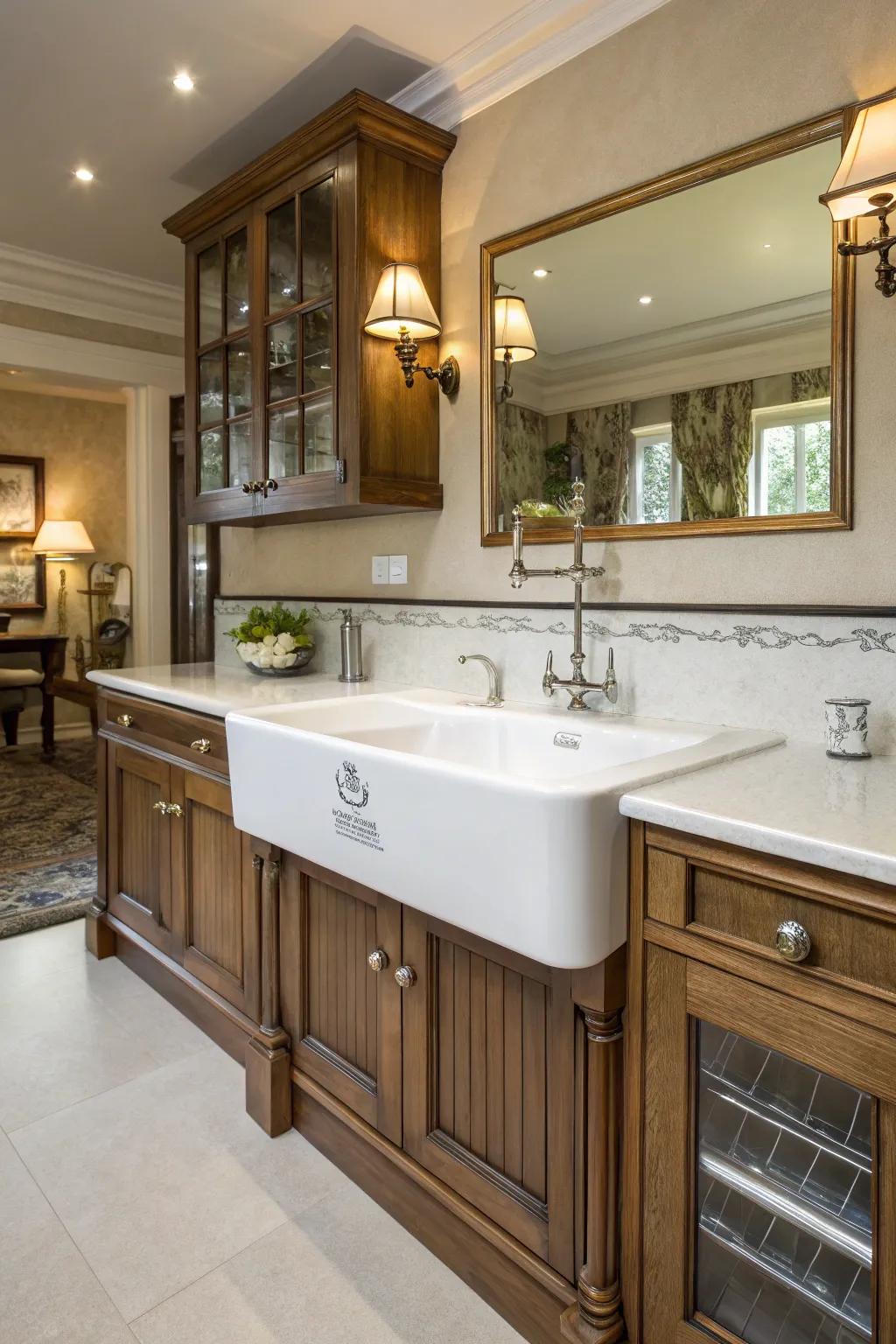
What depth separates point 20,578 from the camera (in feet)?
19.7

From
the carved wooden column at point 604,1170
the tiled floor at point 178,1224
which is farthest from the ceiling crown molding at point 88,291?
the carved wooden column at point 604,1170

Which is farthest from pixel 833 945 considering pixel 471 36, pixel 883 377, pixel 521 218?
pixel 471 36

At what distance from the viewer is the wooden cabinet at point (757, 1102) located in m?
0.91

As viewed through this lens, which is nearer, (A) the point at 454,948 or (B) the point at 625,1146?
(B) the point at 625,1146

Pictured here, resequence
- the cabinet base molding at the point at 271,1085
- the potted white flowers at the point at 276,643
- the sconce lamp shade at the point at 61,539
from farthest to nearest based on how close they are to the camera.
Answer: the sconce lamp shade at the point at 61,539 < the potted white flowers at the point at 276,643 < the cabinet base molding at the point at 271,1085

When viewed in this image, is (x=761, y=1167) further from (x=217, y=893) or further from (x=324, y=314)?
(x=324, y=314)

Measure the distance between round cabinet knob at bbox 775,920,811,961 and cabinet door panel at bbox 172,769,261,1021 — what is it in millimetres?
1202

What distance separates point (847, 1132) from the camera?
3.15 feet

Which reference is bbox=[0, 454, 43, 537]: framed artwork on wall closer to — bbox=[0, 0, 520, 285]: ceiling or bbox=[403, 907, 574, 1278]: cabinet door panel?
bbox=[0, 0, 520, 285]: ceiling

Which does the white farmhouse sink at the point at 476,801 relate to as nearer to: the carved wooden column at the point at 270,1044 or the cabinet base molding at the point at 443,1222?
the carved wooden column at the point at 270,1044

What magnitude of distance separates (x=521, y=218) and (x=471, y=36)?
45 centimetres

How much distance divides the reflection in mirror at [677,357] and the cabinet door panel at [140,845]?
119 cm

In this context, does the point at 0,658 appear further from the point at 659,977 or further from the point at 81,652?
the point at 659,977

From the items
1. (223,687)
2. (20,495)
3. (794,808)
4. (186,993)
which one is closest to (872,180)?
(794,808)
